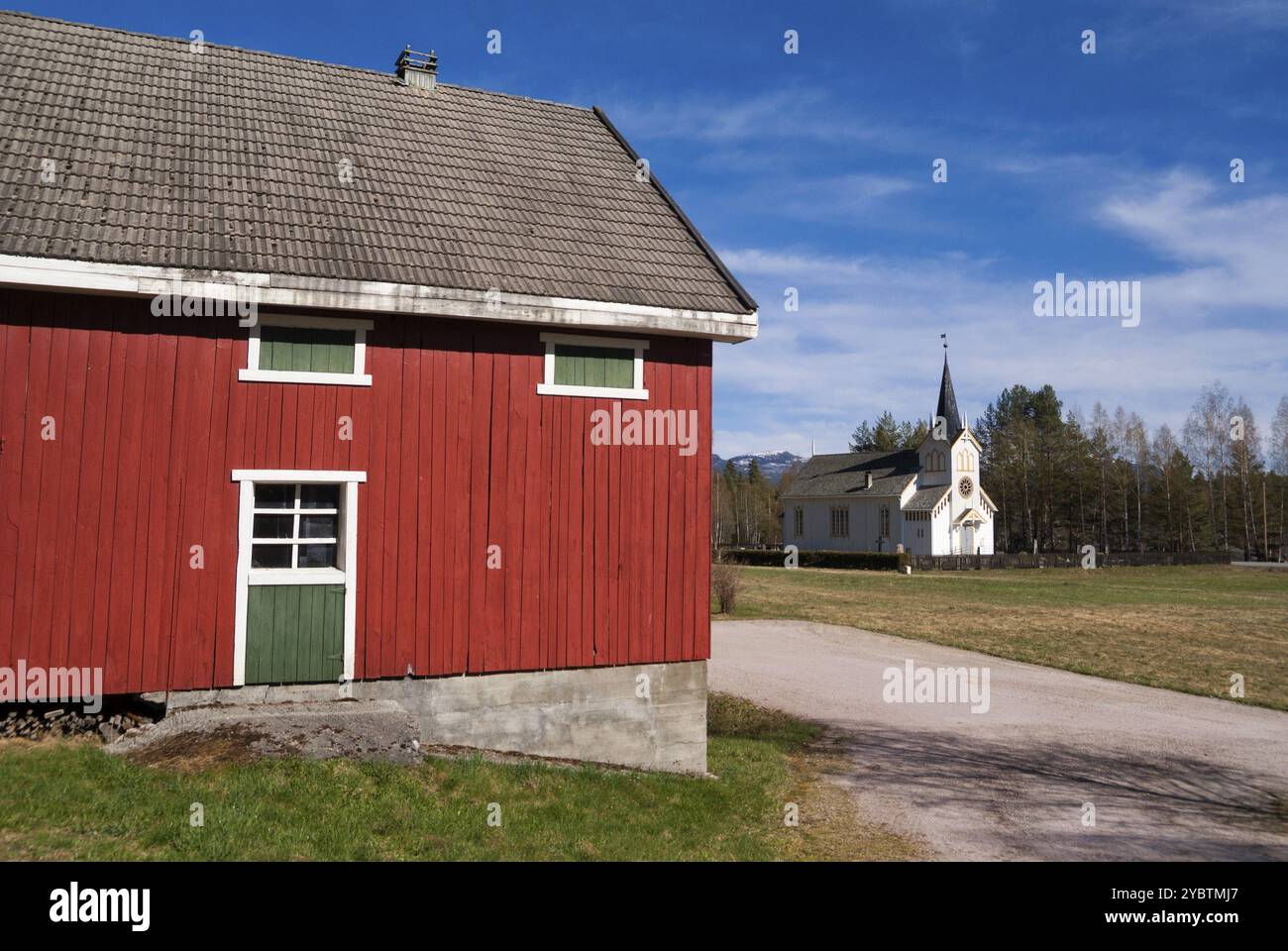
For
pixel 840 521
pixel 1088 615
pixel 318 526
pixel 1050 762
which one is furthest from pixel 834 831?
pixel 840 521

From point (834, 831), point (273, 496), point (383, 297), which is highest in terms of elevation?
point (383, 297)

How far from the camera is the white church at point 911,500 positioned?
200 ft

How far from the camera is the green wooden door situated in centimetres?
917

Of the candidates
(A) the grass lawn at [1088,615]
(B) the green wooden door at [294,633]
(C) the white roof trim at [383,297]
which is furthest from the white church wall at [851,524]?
(B) the green wooden door at [294,633]

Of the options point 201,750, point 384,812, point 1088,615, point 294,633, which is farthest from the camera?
point 1088,615

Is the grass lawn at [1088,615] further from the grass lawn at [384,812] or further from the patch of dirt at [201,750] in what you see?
the patch of dirt at [201,750]

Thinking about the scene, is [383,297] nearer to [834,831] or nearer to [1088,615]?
[834,831]

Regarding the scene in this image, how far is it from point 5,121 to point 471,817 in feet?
29.5

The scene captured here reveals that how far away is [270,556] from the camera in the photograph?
30.8 ft

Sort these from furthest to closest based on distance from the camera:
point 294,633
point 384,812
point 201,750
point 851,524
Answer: point 851,524
point 294,633
point 201,750
point 384,812

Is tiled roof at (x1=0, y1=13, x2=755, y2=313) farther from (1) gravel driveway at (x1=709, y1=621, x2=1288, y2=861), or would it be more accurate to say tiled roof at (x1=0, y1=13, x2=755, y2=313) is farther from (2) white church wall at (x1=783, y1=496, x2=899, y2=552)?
(2) white church wall at (x1=783, y1=496, x2=899, y2=552)

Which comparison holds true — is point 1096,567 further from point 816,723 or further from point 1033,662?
point 816,723

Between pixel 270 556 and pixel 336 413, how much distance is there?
5.37 ft

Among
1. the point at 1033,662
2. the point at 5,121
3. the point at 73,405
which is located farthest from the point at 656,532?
the point at 1033,662
